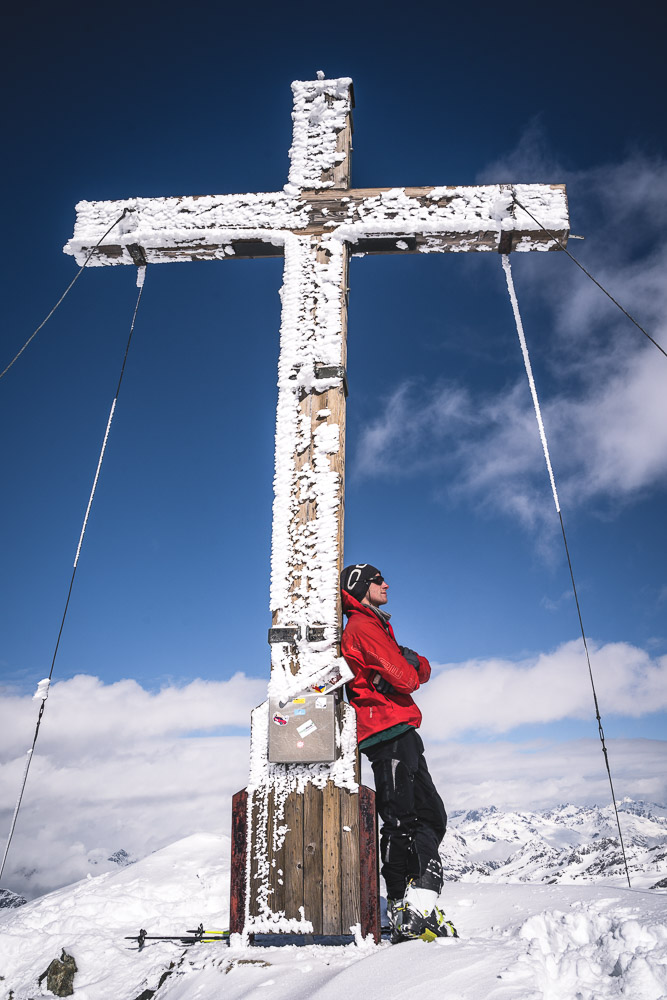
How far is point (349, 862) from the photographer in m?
2.94

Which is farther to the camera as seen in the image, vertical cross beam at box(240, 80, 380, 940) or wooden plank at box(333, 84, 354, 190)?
wooden plank at box(333, 84, 354, 190)

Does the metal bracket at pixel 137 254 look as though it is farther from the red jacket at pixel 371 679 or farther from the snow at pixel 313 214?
the red jacket at pixel 371 679

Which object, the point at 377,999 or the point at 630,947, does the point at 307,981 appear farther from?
the point at 630,947

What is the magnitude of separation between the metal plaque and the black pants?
0.34 meters

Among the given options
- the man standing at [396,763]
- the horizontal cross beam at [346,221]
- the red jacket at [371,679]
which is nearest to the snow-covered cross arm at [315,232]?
the horizontal cross beam at [346,221]

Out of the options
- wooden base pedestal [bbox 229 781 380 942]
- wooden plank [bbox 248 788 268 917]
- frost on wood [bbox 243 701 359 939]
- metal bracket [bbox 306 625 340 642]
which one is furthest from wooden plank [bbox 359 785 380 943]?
metal bracket [bbox 306 625 340 642]

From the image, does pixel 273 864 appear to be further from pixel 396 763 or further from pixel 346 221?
pixel 346 221

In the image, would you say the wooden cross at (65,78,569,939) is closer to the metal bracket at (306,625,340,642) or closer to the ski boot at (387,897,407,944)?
the metal bracket at (306,625,340,642)

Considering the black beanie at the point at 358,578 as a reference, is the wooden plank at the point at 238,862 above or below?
below

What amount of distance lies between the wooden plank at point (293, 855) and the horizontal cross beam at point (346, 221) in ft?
12.0

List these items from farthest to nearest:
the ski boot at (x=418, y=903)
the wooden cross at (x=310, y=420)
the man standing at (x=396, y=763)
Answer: the man standing at (x=396, y=763) < the wooden cross at (x=310, y=420) < the ski boot at (x=418, y=903)

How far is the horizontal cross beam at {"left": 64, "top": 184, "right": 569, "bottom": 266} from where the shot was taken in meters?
4.28

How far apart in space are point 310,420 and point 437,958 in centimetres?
279

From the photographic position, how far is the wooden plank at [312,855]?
9.45 feet
